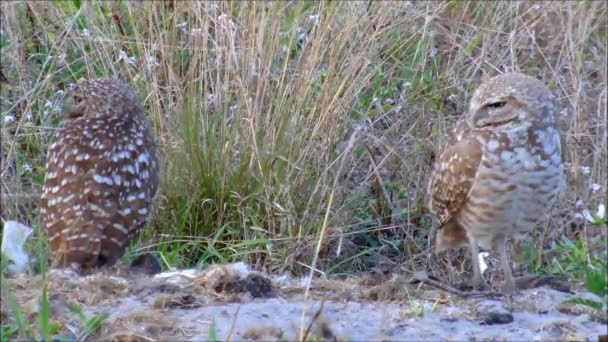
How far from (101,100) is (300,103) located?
119 centimetres

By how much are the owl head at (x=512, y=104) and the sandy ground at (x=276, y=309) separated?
0.73 m

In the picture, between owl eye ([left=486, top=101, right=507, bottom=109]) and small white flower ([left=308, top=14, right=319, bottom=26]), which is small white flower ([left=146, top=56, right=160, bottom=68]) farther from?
owl eye ([left=486, top=101, right=507, bottom=109])

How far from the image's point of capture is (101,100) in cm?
528

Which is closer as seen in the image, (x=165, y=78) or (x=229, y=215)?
(x=229, y=215)

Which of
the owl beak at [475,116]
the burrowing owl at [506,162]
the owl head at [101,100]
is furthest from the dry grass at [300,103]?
the owl beak at [475,116]

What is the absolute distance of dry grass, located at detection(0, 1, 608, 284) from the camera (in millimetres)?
5898

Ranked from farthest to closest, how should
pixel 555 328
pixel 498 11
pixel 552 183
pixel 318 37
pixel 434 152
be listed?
pixel 498 11, pixel 434 152, pixel 318 37, pixel 552 183, pixel 555 328

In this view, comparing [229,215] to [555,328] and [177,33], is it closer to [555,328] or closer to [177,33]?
[177,33]

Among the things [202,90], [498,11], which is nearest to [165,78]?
[202,90]

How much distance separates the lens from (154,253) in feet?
18.6

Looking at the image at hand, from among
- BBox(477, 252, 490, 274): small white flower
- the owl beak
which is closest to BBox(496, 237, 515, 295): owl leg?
BBox(477, 252, 490, 274): small white flower

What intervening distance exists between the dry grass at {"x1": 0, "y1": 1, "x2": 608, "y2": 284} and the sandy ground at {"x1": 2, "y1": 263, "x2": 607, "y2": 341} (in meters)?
0.85

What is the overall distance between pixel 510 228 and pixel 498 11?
269 centimetres

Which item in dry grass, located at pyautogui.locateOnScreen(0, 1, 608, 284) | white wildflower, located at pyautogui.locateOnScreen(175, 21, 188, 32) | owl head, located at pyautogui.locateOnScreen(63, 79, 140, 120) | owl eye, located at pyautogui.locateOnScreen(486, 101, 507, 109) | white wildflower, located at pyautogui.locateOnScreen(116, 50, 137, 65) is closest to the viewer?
owl eye, located at pyautogui.locateOnScreen(486, 101, 507, 109)
